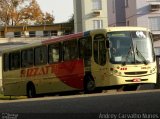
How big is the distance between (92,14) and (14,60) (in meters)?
40.7

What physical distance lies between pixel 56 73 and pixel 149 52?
5102mm

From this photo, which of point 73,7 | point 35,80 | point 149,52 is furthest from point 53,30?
point 149,52

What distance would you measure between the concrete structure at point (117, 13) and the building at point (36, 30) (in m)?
17.5

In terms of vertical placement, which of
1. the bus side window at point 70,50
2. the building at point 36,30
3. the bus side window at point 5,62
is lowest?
the bus side window at point 5,62

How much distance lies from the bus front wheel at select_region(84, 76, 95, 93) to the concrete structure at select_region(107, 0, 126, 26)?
39.1m

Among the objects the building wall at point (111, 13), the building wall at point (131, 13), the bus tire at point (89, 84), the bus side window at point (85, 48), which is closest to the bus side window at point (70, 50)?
the bus side window at point (85, 48)

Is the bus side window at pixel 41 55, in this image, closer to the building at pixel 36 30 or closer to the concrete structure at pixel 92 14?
the concrete structure at pixel 92 14

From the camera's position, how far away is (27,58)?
29.3 metres

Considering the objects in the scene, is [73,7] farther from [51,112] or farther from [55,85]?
[51,112]

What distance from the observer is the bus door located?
922 inches

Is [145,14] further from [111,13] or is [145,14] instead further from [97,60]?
[97,60]

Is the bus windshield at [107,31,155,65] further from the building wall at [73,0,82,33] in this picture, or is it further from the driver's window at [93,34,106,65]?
the building wall at [73,0,82,33]

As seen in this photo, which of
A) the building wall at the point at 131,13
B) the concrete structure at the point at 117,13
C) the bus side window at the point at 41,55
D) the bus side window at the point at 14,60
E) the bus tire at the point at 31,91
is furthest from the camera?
the concrete structure at the point at 117,13

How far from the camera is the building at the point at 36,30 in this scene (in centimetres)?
8400
